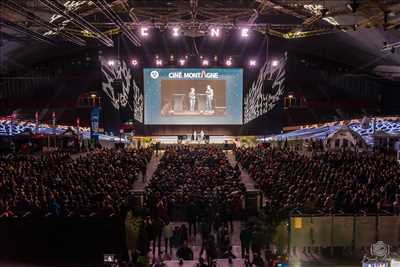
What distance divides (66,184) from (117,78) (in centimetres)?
2146

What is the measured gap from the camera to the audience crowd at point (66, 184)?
1020 cm

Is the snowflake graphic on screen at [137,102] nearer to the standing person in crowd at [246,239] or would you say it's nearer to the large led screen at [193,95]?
the large led screen at [193,95]

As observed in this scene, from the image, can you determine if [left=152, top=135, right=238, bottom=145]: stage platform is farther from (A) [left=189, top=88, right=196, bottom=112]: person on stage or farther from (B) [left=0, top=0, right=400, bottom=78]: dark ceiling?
(B) [left=0, top=0, right=400, bottom=78]: dark ceiling

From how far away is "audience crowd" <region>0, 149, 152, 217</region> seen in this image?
A: 10.2 metres

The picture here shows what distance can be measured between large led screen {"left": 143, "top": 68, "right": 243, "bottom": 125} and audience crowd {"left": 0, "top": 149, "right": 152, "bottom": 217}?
580 inches

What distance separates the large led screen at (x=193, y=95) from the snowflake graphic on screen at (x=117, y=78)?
150 cm

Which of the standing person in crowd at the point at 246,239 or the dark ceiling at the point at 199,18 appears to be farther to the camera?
the dark ceiling at the point at 199,18

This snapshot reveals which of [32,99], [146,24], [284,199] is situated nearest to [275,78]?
[146,24]

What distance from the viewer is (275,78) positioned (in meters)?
35.2

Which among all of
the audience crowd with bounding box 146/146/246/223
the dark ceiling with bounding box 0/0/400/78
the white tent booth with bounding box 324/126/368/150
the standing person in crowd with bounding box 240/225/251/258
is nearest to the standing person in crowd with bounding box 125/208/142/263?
the audience crowd with bounding box 146/146/246/223

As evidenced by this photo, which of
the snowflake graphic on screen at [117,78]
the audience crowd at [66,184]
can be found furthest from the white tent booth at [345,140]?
the snowflake graphic on screen at [117,78]

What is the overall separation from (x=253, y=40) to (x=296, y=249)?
27464mm

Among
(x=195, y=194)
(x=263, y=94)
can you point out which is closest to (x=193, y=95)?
(x=263, y=94)

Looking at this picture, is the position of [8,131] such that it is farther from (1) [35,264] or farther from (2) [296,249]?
(2) [296,249]
